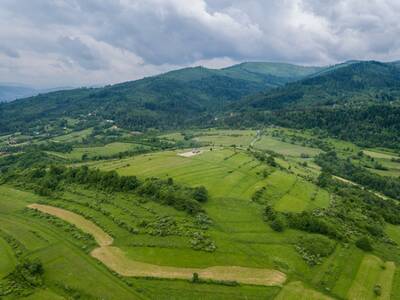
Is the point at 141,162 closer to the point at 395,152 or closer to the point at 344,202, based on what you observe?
the point at 344,202

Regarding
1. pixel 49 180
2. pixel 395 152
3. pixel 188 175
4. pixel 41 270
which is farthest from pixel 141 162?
pixel 395 152

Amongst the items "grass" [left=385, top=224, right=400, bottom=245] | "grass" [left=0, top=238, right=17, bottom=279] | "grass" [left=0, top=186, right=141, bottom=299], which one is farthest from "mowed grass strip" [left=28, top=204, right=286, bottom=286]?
"grass" [left=385, top=224, right=400, bottom=245]

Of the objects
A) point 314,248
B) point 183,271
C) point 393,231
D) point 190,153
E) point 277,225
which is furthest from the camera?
point 190,153

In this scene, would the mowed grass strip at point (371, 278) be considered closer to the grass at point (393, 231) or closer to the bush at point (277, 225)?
the grass at point (393, 231)

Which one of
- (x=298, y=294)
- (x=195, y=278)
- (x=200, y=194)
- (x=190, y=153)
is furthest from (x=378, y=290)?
(x=190, y=153)

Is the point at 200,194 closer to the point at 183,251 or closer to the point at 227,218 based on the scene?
the point at 227,218
